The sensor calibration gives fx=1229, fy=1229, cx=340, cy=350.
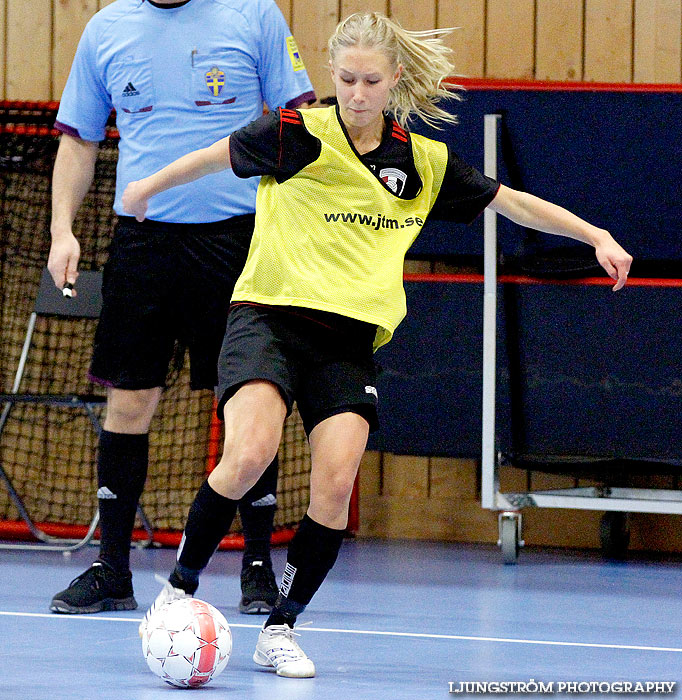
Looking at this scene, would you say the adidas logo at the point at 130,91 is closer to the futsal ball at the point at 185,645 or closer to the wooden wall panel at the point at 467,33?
the futsal ball at the point at 185,645

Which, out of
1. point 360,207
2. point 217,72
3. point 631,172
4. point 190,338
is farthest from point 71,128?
point 631,172

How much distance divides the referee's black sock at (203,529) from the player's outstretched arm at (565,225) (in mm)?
992

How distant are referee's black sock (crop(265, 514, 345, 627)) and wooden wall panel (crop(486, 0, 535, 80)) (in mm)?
3290

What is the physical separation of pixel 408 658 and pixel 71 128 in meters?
1.90

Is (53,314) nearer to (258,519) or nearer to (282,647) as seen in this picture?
(258,519)

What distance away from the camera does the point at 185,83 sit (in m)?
3.68

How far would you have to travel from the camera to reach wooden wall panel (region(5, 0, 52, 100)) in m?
5.97

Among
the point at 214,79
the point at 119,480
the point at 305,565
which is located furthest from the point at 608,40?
the point at 305,565

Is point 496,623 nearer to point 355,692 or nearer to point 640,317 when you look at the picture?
point 355,692

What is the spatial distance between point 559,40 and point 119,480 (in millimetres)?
3056

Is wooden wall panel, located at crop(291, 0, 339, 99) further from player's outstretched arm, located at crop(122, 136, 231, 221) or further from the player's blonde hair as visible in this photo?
player's outstretched arm, located at crop(122, 136, 231, 221)

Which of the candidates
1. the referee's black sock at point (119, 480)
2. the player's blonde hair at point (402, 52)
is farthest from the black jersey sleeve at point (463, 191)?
the referee's black sock at point (119, 480)

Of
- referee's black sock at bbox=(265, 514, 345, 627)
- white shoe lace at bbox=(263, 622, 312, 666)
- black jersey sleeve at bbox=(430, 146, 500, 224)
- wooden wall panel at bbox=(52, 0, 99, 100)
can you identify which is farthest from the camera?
wooden wall panel at bbox=(52, 0, 99, 100)

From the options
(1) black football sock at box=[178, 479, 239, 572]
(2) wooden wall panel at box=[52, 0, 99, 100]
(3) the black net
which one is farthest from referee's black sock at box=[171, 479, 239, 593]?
(2) wooden wall panel at box=[52, 0, 99, 100]
